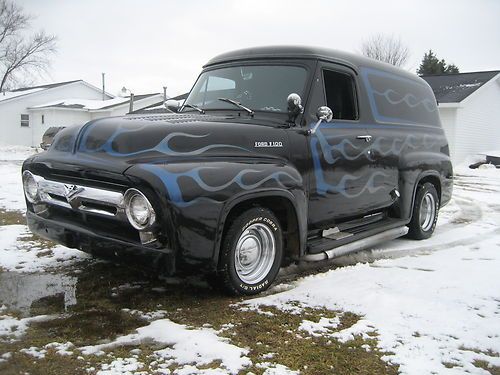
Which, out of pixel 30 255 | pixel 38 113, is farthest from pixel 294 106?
pixel 38 113

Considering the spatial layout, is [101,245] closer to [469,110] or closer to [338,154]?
[338,154]

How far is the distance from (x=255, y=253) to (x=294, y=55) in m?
1.98

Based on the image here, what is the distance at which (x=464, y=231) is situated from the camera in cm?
732

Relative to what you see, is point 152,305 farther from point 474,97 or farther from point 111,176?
point 474,97

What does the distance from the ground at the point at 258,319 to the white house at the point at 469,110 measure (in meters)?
19.0

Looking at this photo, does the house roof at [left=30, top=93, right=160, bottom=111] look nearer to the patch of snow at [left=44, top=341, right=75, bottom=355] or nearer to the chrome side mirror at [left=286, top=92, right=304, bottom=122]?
the chrome side mirror at [left=286, top=92, right=304, bottom=122]

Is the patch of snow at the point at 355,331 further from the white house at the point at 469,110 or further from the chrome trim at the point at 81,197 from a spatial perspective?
the white house at the point at 469,110

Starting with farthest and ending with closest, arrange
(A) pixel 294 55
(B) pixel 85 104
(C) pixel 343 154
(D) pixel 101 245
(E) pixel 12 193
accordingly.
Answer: (B) pixel 85 104
(E) pixel 12 193
(C) pixel 343 154
(A) pixel 294 55
(D) pixel 101 245

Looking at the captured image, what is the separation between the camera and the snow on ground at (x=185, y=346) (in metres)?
2.95

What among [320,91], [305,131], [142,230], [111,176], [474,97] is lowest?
[142,230]

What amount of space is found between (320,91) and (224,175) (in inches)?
64.6

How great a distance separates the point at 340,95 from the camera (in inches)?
205

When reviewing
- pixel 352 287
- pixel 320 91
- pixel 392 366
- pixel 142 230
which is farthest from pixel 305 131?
pixel 392 366

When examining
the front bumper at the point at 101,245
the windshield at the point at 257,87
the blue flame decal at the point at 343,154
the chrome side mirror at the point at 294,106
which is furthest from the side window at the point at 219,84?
the front bumper at the point at 101,245
